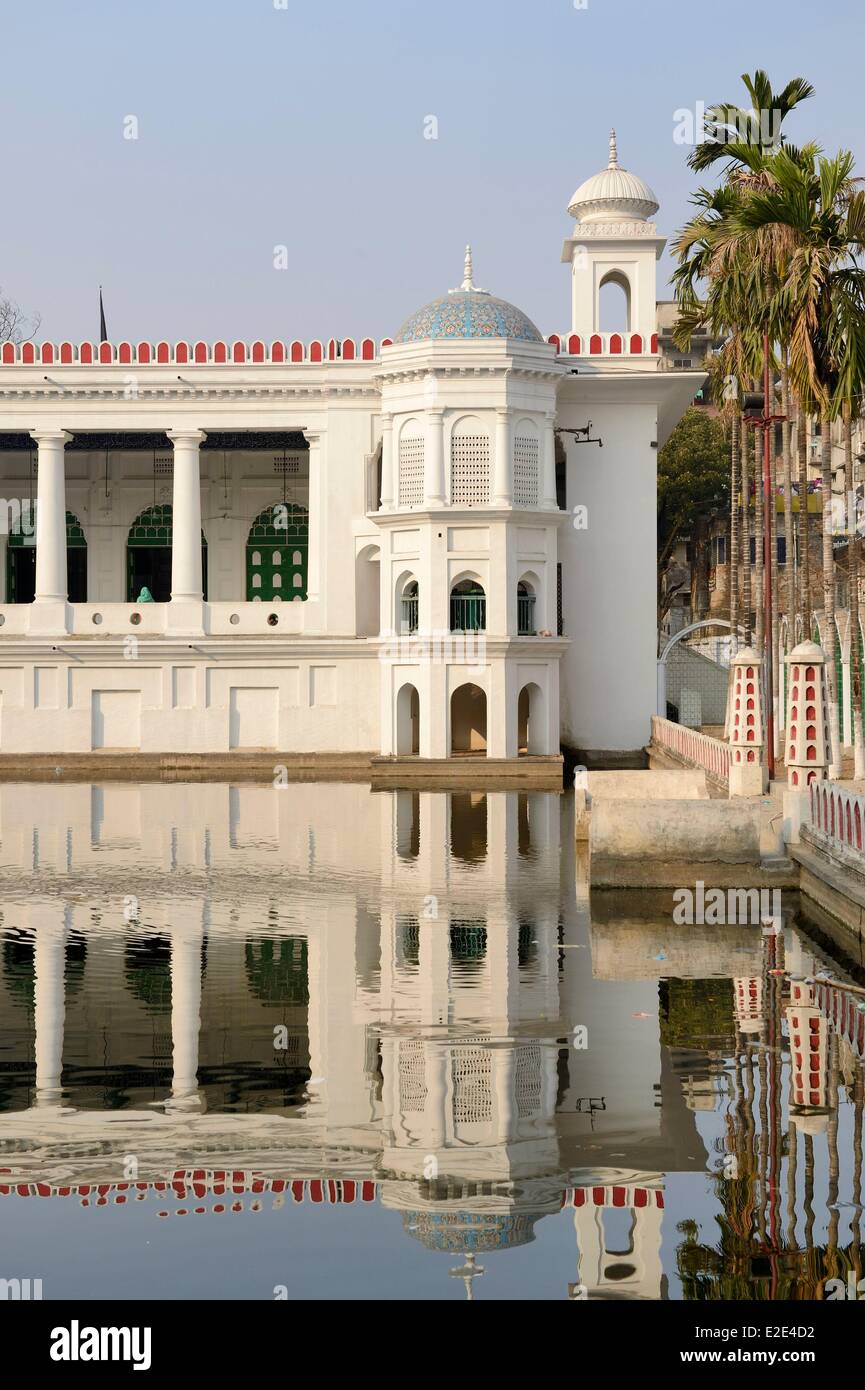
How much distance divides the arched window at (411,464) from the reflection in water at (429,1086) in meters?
18.7

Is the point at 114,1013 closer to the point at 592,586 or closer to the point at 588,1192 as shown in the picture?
the point at 588,1192

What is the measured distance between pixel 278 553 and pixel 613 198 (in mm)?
12540

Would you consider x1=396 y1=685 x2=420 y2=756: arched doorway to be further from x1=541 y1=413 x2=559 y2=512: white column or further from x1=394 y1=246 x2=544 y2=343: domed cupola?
x1=394 y1=246 x2=544 y2=343: domed cupola

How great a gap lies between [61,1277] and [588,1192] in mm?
2767

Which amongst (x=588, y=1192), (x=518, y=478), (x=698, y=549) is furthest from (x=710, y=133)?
(x=698, y=549)

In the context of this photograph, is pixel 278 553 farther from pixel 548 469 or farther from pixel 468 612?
pixel 548 469

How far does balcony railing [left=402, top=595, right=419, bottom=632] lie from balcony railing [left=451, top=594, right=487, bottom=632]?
107cm

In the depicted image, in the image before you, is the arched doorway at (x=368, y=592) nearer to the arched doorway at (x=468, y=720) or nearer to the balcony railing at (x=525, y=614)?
the arched doorway at (x=468, y=720)

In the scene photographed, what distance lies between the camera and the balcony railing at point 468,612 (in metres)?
38.2

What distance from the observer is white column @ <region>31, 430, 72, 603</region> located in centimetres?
4103

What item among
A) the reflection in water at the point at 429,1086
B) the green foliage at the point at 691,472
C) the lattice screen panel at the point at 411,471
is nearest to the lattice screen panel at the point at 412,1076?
the reflection in water at the point at 429,1086

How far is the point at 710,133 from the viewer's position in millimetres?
29812

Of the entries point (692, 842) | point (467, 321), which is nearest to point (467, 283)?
point (467, 321)

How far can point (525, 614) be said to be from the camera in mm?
39125
